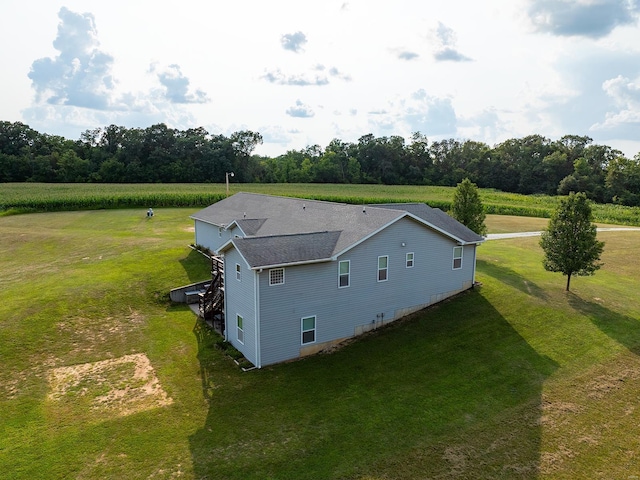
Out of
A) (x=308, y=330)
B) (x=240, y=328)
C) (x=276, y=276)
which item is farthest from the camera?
(x=240, y=328)

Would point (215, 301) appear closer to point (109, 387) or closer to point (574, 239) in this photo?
point (109, 387)

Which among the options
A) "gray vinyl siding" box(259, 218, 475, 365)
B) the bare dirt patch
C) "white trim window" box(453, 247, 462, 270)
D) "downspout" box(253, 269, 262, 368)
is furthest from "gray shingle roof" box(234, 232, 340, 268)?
"white trim window" box(453, 247, 462, 270)

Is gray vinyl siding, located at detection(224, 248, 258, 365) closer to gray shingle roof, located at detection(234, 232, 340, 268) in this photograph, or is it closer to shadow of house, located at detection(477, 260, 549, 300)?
gray shingle roof, located at detection(234, 232, 340, 268)

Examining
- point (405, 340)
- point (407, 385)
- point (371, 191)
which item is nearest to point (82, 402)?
point (407, 385)

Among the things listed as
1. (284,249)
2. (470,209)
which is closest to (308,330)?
(284,249)

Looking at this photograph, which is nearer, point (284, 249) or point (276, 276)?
point (276, 276)

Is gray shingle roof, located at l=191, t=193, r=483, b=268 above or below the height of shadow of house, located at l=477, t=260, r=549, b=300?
above
